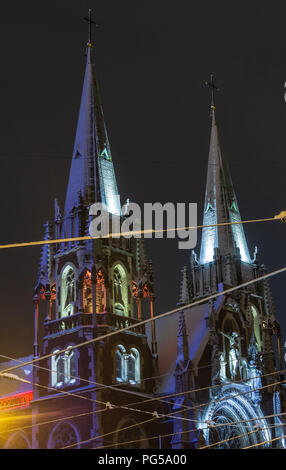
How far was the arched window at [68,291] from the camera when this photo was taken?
150 ft

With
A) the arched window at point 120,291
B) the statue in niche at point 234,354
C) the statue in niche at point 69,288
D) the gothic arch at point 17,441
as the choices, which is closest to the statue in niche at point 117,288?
the arched window at point 120,291

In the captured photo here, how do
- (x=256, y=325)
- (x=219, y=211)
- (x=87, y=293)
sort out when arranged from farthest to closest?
1. (x=219, y=211)
2. (x=256, y=325)
3. (x=87, y=293)

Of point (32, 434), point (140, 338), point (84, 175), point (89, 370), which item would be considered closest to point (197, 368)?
point (140, 338)

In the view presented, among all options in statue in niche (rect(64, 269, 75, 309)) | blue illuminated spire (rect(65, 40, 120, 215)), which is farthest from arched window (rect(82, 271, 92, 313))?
blue illuminated spire (rect(65, 40, 120, 215))

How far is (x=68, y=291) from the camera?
152 feet

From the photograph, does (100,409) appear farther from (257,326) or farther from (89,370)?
(257,326)

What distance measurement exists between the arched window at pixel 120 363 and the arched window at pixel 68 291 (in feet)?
11.3

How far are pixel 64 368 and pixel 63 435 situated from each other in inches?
142

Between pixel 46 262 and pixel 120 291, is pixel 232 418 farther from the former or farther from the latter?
pixel 46 262

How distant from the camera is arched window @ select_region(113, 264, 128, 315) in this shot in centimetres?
4566

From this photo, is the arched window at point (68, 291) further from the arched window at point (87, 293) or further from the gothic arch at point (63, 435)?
the gothic arch at point (63, 435)

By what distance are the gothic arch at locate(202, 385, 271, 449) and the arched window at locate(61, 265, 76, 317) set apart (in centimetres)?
929

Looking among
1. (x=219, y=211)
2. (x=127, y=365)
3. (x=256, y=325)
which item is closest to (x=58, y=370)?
(x=127, y=365)

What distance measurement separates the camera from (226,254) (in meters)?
53.7
